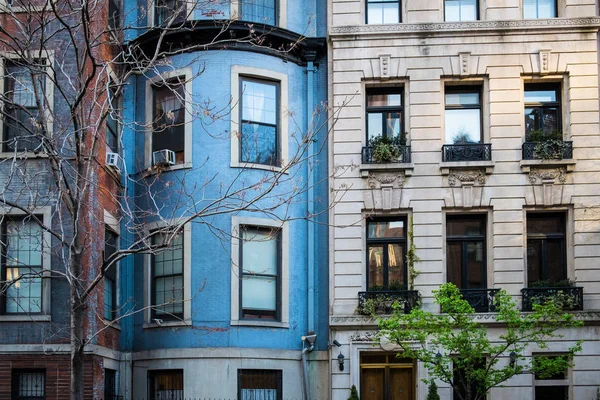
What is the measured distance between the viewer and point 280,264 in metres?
23.0

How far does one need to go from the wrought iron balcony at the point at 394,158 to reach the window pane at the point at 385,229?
1536 mm

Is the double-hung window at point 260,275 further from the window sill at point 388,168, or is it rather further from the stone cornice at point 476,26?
the stone cornice at point 476,26

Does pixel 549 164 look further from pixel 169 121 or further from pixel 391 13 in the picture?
pixel 169 121

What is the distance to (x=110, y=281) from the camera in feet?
74.2

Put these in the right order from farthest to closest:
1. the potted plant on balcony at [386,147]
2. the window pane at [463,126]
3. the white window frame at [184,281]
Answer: the window pane at [463,126]
the potted plant on balcony at [386,147]
the white window frame at [184,281]

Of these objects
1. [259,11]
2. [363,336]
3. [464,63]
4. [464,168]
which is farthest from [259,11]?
[363,336]

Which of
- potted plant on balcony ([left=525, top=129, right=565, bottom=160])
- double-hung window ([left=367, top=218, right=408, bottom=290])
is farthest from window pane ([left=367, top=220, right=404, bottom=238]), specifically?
potted plant on balcony ([left=525, top=129, right=565, bottom=160])

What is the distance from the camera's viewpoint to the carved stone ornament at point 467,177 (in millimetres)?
23266

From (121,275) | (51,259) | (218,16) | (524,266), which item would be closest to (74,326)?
(51,259)

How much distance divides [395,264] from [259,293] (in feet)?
11.6

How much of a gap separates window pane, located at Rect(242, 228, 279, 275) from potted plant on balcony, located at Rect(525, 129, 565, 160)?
269 inches

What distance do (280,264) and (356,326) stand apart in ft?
7.86

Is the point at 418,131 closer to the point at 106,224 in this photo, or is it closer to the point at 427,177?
the point at 427,177

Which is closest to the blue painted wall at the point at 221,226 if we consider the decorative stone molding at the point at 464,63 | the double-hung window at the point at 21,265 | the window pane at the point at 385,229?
the window pane at the point at 385,229
